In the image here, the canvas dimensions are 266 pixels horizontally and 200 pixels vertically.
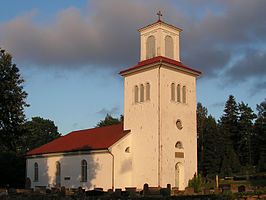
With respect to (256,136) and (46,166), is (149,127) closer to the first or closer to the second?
(46,166)

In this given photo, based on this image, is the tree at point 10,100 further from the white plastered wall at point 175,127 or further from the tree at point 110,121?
the tree at point 110,121

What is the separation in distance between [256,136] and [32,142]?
50388 millimetres

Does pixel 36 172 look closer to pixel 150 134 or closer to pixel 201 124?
pixel 150 134

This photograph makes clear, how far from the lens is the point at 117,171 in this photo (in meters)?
31.2

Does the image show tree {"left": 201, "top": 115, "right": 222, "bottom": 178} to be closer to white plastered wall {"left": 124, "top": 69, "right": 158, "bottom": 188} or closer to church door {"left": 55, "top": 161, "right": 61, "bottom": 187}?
church door {"left": 55, "top": 161, "right": 61, "bottom": 187}

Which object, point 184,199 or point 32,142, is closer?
point 184,199

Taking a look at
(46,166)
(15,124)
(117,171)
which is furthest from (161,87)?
(46,166)

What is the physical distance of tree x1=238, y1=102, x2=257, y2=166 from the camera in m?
74.9

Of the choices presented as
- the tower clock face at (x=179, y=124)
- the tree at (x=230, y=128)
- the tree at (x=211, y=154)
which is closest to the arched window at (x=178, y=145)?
the tower clock face at (x=179, y=124)

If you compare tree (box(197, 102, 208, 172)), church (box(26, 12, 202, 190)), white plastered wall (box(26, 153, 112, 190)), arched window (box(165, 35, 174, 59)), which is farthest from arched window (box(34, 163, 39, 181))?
tree (box(197, 102, 208, 172))

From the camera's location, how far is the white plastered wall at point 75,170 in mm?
31594

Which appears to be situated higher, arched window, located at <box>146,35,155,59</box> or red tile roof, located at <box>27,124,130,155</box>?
arched window, located at <box>146,35,155,59</box>

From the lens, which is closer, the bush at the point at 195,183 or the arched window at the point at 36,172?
the bush at the point at 195,183

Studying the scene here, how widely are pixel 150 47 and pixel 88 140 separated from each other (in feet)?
36.6
